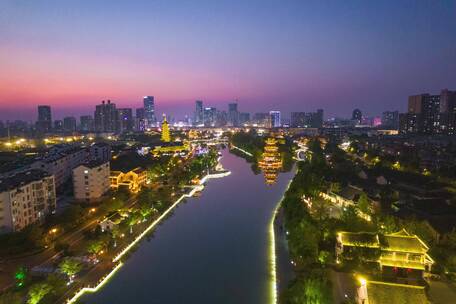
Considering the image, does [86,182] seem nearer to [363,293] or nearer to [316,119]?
[363,293]

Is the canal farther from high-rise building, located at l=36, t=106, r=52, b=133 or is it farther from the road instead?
high-rise building, located at l=36, t=106, r=52, b=133

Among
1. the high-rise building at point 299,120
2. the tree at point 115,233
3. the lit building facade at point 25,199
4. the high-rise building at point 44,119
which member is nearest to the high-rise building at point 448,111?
the high-rise building at point 299,120

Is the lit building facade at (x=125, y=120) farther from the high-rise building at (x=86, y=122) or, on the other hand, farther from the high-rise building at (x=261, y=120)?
the high-rise building at (x=261, y=120)

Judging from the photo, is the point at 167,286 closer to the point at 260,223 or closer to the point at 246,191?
the point at 260,223

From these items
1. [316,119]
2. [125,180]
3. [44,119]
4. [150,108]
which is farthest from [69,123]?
[125,180]

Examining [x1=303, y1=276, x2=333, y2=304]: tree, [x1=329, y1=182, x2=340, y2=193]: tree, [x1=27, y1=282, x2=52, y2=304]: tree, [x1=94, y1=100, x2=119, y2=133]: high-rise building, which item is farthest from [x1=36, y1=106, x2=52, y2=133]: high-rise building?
[x1=303, y1=276, x2=333, y2=304]: tree

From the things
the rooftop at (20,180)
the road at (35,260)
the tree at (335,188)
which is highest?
the rooftop at (20,180)
